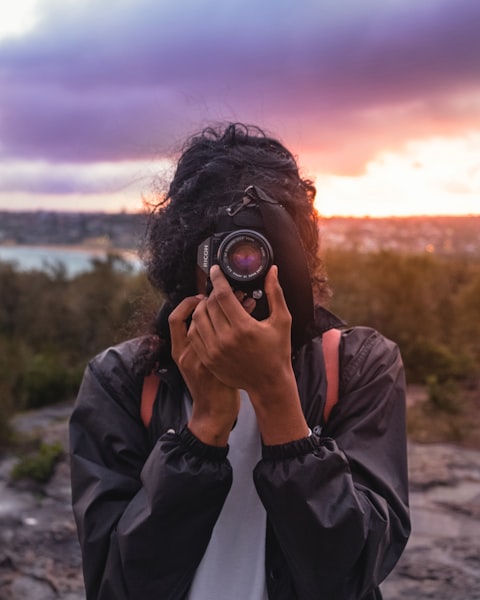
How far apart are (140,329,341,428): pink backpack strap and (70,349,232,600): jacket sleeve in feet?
0.09

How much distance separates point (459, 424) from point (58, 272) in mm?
15525

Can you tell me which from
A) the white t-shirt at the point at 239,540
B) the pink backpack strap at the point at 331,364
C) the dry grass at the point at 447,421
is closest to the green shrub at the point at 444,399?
the dry grass at the point at 447,421

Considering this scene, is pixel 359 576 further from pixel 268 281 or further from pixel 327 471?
pixel 268 281

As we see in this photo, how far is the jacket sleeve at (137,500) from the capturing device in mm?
1080

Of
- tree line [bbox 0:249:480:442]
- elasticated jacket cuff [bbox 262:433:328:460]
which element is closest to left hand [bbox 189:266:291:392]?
elasticated jacket cuff [bbox 262:433:328:460]

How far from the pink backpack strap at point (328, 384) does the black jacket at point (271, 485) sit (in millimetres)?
13

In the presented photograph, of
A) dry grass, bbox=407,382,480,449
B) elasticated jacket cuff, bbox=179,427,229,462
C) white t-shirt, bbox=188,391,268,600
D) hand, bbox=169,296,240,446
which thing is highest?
hand, bbox=169,296,240,446

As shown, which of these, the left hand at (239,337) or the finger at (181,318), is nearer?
the left hand at (239,337)

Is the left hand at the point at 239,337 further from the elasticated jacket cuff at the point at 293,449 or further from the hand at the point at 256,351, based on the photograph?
the elasticated jacket cuff at the point at 293,449

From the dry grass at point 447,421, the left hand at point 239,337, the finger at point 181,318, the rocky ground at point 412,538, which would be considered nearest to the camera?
the left hand at point 239,337

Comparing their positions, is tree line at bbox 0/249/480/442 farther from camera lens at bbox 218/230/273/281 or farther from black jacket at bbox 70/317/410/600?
camera lens at bbox 218/230/273/281

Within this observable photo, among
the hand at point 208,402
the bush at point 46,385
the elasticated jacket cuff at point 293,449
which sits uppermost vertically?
the hand at point 208,402

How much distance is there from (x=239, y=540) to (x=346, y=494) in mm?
261

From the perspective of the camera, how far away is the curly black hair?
128 centimetres
